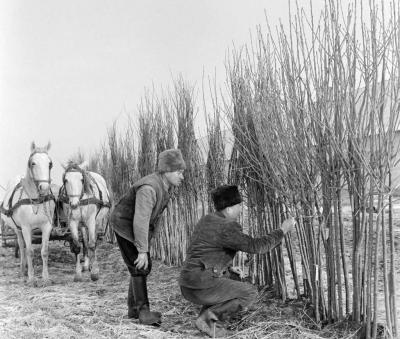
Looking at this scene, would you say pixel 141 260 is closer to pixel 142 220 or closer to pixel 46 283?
pixel 142 220

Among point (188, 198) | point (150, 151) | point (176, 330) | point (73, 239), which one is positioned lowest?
point (176, 330)

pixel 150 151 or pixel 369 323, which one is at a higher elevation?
pixel 150 151

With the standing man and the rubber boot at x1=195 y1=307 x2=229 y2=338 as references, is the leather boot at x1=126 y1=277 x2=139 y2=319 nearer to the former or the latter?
the standing man

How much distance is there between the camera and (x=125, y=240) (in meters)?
4.07

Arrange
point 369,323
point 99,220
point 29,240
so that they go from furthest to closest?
point 99,220 → point 29,240 → point 369,323

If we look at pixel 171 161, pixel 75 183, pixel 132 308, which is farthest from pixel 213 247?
pixel 75 183

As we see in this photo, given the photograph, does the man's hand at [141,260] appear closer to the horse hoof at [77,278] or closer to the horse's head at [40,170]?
the horse's head at [40,170]

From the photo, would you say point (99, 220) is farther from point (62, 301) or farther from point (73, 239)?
point (62, 301)

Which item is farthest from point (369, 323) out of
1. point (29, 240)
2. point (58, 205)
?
point (58, 205)

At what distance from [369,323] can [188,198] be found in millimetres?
3741

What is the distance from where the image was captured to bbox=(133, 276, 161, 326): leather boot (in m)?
3.89

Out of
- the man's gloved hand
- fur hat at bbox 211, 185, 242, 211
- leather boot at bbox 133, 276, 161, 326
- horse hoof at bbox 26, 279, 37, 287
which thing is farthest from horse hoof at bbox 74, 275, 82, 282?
fur hat at bbox 211, 185, 242, 211

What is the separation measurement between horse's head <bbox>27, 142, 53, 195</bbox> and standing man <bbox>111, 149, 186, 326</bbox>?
223 centimetres

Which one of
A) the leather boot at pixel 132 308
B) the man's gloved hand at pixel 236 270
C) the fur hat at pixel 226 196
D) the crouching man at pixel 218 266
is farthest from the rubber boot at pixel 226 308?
the leather boot at pixel 132 308
